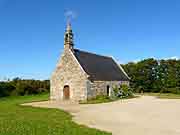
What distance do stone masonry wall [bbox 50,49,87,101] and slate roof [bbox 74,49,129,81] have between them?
2.27ft

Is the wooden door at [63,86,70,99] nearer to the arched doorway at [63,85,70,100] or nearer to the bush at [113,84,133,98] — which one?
the arched doorway at [63,85,70,100]

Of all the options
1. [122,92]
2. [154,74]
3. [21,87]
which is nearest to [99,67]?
[122,92]

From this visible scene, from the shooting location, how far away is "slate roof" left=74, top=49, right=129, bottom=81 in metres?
27.9

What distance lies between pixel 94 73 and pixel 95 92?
2.02 metres

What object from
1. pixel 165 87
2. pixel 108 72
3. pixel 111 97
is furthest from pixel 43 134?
pixel 165 87

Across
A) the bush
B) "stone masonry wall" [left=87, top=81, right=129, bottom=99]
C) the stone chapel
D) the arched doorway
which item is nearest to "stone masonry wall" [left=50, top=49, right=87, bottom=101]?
the stone chapel

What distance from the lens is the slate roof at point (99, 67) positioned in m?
27.9

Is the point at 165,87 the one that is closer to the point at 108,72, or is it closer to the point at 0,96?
the point at 108,72

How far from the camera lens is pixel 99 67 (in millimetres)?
30281

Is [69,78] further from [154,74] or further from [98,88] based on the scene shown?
[154,74]

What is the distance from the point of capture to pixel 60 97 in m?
28.8

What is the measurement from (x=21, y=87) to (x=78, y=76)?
1060 cm

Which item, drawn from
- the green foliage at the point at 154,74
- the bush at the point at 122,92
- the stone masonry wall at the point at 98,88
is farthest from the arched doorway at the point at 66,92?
the green foliage at the point at 154,74

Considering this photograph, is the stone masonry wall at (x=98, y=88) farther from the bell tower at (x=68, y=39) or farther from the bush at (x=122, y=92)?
the bell tower at (x=68, y=39)
